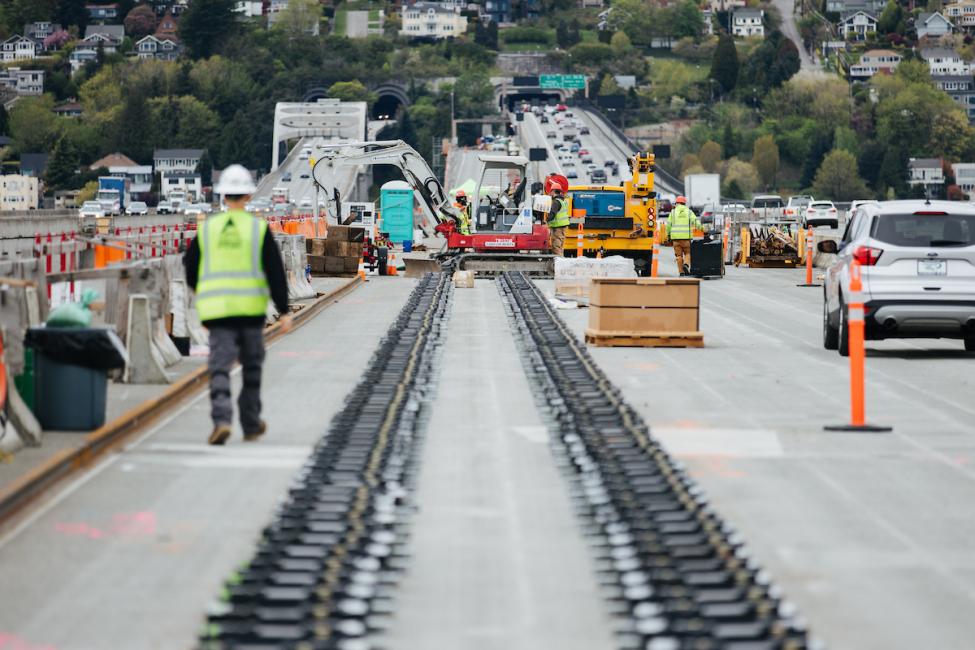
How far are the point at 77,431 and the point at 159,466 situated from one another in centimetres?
120

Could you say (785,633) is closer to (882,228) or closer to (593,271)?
(882,228)

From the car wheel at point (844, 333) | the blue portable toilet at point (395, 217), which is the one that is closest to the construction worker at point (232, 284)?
the car wheel at point (844, 333)

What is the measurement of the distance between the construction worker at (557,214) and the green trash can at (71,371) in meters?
30.7

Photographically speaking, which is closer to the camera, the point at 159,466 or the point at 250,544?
the point at 250,544

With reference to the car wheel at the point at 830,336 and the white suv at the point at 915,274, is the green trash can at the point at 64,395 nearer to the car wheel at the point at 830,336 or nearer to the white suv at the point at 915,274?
the white suv at the point at 915,274

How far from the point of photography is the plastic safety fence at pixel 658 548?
7.84 metres

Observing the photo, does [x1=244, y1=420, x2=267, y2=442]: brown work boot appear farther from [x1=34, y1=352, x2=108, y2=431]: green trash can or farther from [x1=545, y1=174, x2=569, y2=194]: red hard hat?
[x1=545, y1=174, x2=569, y2=194]: red hard hat

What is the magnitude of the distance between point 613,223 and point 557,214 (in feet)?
5.98

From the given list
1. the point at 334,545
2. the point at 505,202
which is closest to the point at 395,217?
the point at 505,202

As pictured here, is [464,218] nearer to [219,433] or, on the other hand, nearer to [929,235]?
[929,235]

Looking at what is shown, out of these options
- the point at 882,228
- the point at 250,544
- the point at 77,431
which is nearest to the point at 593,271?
the point at 882,228

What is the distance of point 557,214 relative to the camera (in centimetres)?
4544

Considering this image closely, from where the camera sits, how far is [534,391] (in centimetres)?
1761

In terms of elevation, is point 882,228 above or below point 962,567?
above
